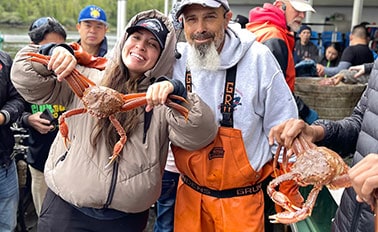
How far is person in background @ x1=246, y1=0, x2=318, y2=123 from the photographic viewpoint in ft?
9.70

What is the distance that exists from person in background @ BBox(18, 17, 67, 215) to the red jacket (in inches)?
60.5

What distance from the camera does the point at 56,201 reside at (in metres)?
2.04

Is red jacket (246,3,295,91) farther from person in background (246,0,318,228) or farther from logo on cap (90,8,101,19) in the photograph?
logo on cap (90,8,101,19)

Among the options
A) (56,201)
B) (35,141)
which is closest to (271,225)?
(56,201)

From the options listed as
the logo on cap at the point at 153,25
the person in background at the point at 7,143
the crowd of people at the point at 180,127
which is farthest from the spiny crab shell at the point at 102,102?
the person in background at the point at 7,143

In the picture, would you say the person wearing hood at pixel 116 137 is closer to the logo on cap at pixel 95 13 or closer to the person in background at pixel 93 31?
the person in background at pixel 93 31

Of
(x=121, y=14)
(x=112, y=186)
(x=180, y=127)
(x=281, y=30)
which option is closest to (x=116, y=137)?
(x=112, y=186)

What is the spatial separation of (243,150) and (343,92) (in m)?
2.06

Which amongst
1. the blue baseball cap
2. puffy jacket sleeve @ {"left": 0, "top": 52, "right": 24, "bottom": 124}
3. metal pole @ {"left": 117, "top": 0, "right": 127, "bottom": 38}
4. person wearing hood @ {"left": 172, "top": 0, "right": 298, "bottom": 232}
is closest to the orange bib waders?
person wearing hood @ {"left": 172, "top": 0, "right": 298, "bottom": 232}

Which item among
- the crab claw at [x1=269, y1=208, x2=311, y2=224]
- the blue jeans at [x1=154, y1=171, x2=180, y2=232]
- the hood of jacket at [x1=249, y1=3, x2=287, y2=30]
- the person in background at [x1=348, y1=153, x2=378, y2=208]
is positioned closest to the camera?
the person in background at [x1=348, y1=153, x2=378, y2=208]

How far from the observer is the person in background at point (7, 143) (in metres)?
2.74

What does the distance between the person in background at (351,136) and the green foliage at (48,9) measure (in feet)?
18.1

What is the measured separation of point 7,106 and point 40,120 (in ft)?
0.92

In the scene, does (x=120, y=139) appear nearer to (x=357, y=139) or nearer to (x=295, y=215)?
(x=295, y=215)
